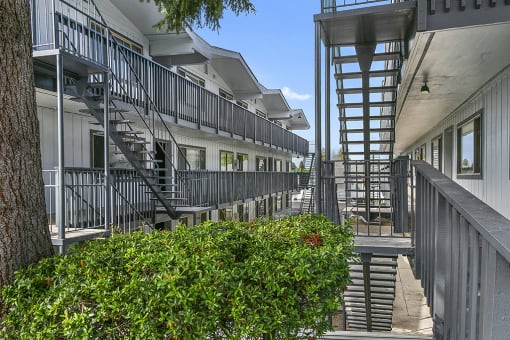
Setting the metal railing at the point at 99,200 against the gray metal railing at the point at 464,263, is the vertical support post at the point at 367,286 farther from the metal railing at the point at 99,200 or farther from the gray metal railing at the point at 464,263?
the metal railing at the point at 99,200

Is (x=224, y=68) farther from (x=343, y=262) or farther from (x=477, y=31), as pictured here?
(x=343, y=262)

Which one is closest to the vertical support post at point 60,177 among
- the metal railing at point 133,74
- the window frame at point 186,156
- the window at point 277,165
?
the metal railing at point 133,74

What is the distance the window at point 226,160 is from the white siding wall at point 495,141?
11096 mm

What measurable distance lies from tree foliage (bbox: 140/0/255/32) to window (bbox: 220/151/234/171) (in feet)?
34.7

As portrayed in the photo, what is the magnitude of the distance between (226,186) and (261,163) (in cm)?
1005

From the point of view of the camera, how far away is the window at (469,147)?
701 cm

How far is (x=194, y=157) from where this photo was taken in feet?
45.9

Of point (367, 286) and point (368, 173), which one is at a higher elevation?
point (368, 173)

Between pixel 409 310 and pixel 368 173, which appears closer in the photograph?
pixel 368 173

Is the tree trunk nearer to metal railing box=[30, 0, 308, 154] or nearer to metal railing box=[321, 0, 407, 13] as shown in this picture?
metal railing box=[30, 0, 308, 154]

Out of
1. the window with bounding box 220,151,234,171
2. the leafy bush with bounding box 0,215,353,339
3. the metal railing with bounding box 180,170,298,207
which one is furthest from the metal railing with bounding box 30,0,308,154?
the leafy bush with bounding box 0,215,353,339

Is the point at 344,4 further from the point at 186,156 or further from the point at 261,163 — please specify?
the point at 261,163

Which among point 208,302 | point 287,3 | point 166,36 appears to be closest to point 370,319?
point 208,302

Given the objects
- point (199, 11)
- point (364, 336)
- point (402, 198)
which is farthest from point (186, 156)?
point (364, 336)
